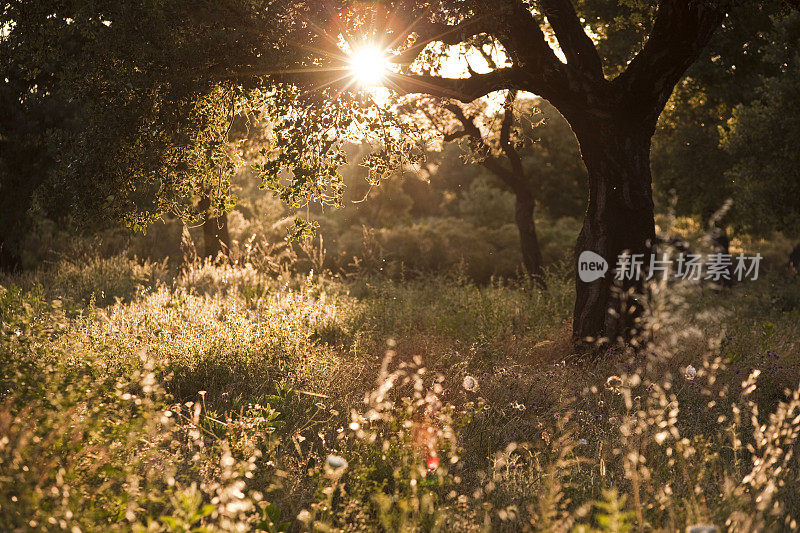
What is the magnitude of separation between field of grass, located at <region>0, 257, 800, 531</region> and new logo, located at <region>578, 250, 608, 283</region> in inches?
34.2

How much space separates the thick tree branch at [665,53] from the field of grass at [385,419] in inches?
102

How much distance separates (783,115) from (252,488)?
523 inches

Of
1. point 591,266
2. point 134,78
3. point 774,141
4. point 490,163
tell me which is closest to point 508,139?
point 490,163

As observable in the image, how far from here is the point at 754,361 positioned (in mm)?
6953

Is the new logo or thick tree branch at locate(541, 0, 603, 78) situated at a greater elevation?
thick tree branch at locate(541, 0, 603, 78)

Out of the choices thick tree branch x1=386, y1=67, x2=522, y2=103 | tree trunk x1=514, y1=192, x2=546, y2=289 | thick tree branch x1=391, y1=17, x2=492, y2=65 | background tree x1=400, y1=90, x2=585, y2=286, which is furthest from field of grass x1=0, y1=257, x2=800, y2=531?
tree trunk x1=514, y1=192, x2=546, y2=289

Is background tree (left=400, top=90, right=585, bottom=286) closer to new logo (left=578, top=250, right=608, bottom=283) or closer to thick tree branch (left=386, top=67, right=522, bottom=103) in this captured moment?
thick tree branch (left=386, top=67, right=522, bottom=103)

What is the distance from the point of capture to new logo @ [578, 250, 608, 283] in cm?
748

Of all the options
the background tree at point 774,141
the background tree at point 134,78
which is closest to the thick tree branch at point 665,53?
the background tree at point 134,78

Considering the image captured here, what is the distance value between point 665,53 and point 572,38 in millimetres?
1045

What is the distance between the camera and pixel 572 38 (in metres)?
7.18

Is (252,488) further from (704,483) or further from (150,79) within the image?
(150,79)

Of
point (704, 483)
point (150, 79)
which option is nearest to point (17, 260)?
point (150, 79)

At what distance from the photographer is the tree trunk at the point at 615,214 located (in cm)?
729
